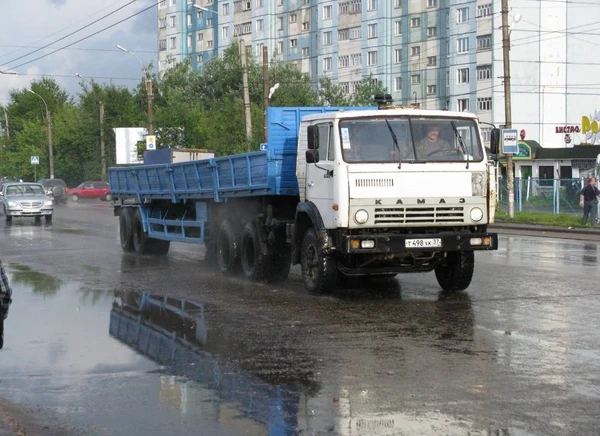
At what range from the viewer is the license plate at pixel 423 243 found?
13078 millimetres

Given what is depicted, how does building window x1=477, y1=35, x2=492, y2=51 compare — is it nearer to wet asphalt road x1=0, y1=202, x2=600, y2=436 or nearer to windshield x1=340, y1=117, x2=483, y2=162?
wet asphalt road x1=0, y1=202, x2=600, y2=436

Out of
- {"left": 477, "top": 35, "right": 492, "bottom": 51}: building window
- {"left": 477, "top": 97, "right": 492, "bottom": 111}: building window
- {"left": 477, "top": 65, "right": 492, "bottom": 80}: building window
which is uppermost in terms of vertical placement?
{"left": 477, "top": 35, "right": 492, "bottom": 51}: building window

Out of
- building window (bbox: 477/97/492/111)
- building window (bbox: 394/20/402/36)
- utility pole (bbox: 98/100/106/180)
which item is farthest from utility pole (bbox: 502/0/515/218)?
building window (bbox: 394/20/402/36)

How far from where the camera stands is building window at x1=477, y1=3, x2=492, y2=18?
72881mm

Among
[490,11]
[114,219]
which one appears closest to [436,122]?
[114,219]

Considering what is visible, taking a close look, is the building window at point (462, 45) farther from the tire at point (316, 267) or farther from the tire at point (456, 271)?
the tire at point (316, 267)

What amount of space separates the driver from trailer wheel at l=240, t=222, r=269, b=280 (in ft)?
12.0

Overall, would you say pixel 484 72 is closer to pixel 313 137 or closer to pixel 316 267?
pixel 313 137

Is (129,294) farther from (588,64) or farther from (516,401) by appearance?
(588,64)

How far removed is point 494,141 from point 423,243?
1881 millimetres

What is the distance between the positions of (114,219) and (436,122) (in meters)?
27.2

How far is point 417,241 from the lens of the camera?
13117 mm

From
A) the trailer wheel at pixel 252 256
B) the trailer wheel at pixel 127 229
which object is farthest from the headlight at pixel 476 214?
the trailer wheel at pixel 127 229

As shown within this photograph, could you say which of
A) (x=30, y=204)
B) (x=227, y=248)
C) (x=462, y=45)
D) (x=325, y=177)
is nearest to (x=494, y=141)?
(x=325, y=177)
